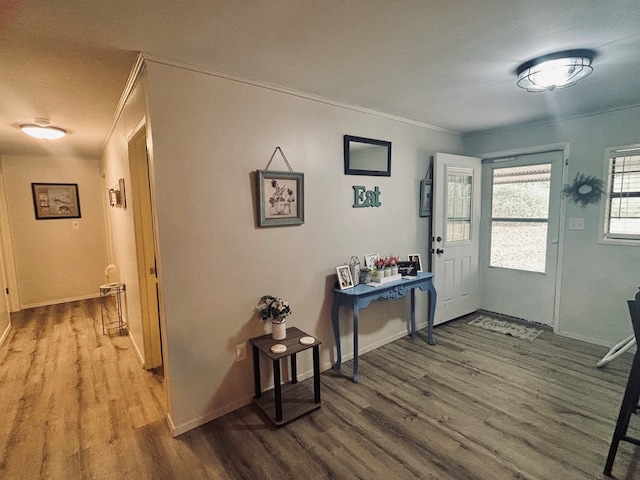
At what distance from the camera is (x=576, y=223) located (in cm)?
336

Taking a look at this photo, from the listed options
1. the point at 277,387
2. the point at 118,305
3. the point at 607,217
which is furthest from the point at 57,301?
the point at 607,217

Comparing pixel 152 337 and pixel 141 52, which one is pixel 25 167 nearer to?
pixel 152 337

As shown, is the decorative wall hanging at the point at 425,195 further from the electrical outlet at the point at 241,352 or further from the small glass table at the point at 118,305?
the small glass table at the point at 118,305

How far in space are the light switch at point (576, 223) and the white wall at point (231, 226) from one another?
2305 mm

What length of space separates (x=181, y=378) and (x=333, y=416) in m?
1.08

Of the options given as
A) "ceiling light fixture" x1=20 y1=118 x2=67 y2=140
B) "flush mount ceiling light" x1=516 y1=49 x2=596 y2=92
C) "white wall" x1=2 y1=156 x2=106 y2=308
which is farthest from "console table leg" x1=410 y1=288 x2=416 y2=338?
"white wall" x1=2 y1=156 x2=106 y2=308

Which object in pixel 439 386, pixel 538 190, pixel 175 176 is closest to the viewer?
pixel 175 176

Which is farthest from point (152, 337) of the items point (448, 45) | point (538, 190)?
point (538, 190)

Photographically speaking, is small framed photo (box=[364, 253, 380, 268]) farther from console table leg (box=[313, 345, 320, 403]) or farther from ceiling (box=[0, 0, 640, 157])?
ceiling (box=[0, 0, 640, 157])

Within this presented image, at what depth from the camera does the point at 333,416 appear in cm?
224

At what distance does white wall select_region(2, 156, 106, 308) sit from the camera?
4688 mm

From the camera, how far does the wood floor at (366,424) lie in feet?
5.90

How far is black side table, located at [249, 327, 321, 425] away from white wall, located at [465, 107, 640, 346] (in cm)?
298

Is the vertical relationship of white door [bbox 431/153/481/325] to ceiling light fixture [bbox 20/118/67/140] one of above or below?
below
